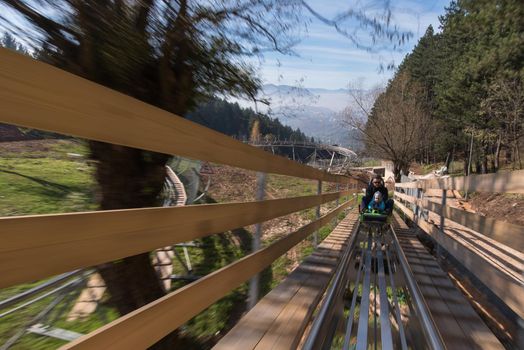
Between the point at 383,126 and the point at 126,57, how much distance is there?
34.7 metres

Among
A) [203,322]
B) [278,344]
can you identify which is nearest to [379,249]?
[203,322]

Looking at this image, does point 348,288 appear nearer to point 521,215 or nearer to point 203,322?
point 203,322

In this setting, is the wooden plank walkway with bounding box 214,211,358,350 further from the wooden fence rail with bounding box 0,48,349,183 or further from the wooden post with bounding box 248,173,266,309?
the wooden fence rail with bounding box 0,48,349,183

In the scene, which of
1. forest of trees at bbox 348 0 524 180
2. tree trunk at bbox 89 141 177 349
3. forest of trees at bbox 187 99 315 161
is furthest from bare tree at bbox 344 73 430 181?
tree trunk at bbox 89 141 177 349

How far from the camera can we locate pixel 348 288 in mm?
4629

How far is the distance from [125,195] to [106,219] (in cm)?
131

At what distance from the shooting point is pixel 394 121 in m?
34.9

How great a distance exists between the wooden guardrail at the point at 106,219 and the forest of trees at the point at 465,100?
5.42 meters

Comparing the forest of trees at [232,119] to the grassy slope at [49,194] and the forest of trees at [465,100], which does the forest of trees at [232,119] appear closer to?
the grassy slope at [49,194]

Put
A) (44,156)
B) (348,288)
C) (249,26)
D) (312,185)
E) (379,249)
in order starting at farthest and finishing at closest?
(312,185) < (379,249) < (348,288) < (249,26) < (44,156)

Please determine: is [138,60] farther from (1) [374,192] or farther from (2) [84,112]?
(1) [374,192]

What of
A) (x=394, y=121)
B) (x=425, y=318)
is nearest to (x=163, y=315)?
(x=425, y=318)

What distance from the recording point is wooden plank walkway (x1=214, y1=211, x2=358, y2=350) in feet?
8.52

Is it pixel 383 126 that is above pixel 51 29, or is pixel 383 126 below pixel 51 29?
above
